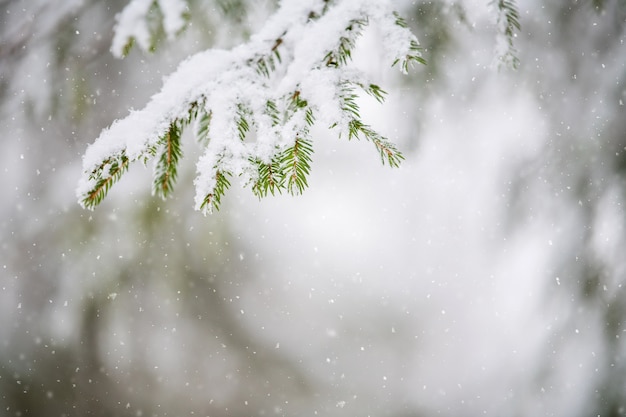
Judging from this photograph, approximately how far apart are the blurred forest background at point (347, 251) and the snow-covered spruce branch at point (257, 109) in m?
1.29

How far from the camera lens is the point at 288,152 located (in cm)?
92

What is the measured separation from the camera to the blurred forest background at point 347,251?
2.69 meters

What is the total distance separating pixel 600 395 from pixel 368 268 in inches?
74.9

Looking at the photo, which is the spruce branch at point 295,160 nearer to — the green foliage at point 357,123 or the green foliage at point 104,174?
the green foliage at point 357,123

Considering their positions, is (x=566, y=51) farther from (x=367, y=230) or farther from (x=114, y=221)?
(x=114, y=221)

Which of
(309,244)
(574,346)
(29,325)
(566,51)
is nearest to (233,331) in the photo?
(309,244)

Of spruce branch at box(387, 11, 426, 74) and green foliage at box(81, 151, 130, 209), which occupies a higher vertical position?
spruce branch at box(387, 11, 426, 74)

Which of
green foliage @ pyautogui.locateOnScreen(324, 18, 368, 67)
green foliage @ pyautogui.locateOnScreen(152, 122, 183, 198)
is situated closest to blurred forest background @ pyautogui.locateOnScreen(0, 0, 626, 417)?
green foliage @ pyautogui.locateOnScreen(324, 18, 368, 67)

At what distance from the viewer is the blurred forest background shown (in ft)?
8.82

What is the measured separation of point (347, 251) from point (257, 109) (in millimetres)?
2574

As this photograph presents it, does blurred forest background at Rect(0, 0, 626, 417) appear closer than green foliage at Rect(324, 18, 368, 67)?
No

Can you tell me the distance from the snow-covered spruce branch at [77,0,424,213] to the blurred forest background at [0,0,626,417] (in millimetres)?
1289

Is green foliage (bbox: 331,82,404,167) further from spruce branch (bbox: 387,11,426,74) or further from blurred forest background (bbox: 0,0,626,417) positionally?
blurred forest background (bbox: 0,0,626,417)

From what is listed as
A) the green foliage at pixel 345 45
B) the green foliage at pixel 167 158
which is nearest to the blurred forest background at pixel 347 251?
the green foliage at pixel 345 45
